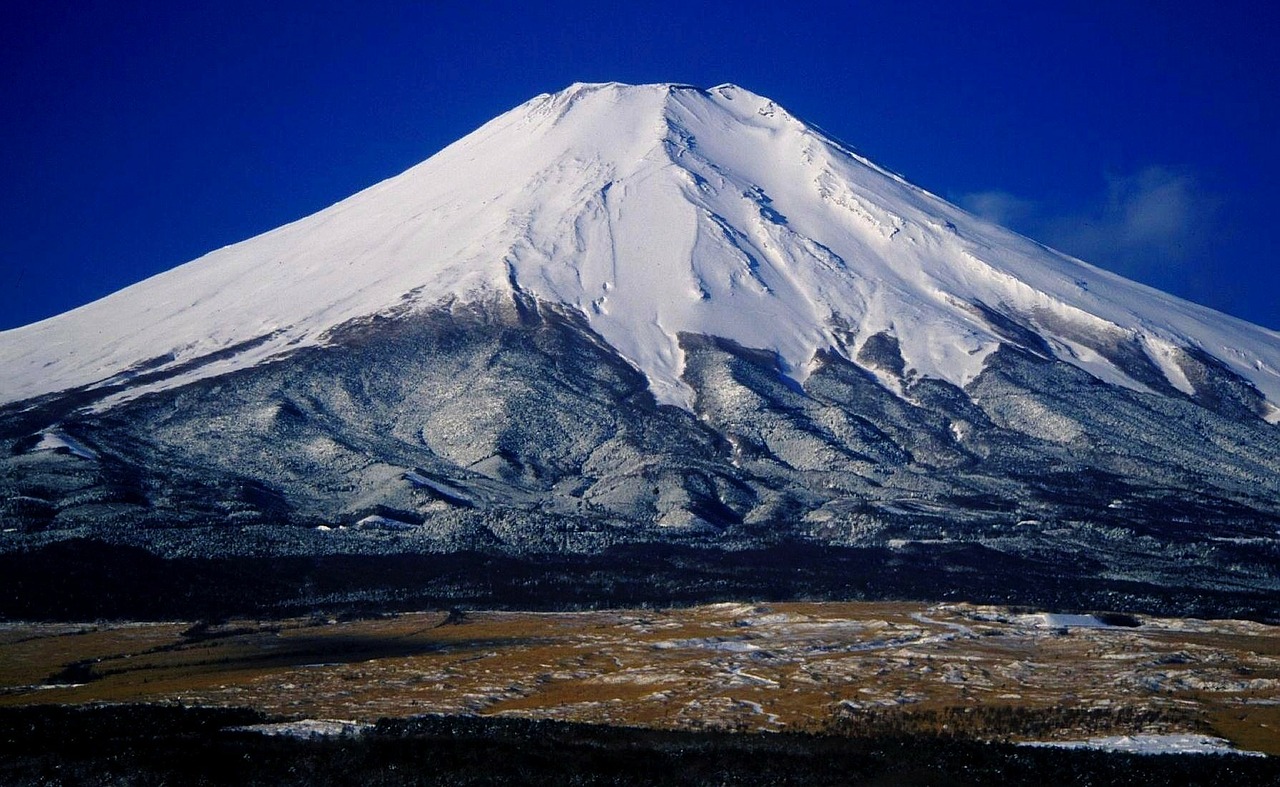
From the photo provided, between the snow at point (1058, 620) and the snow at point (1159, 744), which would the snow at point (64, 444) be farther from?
the snow at point (1159, 744)

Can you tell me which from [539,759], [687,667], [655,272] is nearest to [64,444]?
[687,667]

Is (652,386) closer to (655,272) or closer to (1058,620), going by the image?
(655,272)

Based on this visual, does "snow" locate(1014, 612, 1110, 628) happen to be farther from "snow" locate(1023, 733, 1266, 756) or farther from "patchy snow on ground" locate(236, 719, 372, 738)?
"patchy snow on ground" locate(236, 719, 372, 738)

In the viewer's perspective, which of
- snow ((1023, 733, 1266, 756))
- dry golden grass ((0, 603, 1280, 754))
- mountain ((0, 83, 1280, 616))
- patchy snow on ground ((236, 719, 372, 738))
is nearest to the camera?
snow ((1023, 733, 1266, 756))

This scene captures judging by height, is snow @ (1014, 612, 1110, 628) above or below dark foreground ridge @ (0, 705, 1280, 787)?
below

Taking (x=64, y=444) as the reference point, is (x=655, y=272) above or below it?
above

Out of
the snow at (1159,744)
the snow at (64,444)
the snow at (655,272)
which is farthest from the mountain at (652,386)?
the snow at (1159,744)

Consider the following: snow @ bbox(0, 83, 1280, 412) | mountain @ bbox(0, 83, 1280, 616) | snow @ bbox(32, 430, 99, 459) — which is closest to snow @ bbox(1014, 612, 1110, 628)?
mountain @ bbox(0, 83, 1280, 616)
